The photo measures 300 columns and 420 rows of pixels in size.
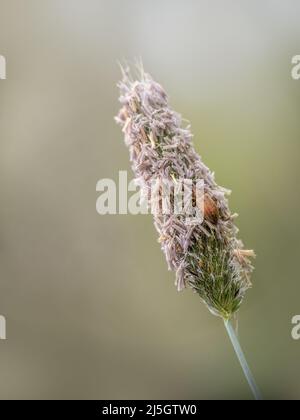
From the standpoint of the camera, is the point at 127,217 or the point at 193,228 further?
the point at 127,217

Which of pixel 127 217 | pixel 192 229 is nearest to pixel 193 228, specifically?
pixel 192 229

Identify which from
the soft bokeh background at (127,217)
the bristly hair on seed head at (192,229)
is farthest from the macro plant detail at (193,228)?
the soft bokeh background at (127,217)

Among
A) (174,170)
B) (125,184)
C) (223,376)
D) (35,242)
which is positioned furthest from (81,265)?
(174,170)

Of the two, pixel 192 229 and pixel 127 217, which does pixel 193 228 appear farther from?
pixel 127 217

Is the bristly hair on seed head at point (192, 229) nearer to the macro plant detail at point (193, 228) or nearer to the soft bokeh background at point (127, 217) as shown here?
the macro plant detail at point (193, 228)

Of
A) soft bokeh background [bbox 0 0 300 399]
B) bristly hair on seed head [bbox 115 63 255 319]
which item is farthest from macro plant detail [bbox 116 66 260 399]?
soft bokeh background [bbox 0 0 300 399]

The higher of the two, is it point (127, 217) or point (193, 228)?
point (127, 217)

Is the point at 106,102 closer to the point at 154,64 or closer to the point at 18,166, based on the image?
the point at 154,64

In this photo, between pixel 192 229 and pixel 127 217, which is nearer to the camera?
pixel 192 229
